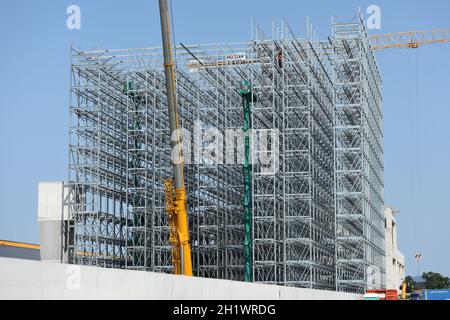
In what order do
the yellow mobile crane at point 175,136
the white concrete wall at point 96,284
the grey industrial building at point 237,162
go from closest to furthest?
the white concrete wall at point 96,284
the yellow mobile crane at point 175,136
the grey industrial building at point 237,162

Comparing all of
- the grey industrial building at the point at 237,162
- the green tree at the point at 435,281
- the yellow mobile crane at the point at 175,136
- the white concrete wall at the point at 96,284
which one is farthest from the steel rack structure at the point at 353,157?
the green tree at the point at 435,281

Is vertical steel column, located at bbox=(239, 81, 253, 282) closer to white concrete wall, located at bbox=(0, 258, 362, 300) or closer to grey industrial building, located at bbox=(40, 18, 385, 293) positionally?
grey industrial building, located at bbox=(40, 18, 385, 293)

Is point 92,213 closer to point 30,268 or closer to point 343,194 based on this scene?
point 343,194

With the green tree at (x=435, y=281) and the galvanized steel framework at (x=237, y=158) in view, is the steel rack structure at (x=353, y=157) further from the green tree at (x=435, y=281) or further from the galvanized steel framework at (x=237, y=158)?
the green tree at (x=435, y=281)

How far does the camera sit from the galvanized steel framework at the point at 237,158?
48.7m

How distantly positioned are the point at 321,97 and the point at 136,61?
13.7 metres

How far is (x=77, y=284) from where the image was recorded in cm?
1512

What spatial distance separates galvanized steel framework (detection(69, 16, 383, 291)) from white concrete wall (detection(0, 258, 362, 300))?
2539cm

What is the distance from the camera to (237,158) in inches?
2154

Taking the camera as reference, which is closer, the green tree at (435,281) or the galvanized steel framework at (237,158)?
the galvanized steel framework at (237,158)

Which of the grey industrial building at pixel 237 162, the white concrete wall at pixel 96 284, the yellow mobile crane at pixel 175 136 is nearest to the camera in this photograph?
the white concrete wall at pixel 96 284

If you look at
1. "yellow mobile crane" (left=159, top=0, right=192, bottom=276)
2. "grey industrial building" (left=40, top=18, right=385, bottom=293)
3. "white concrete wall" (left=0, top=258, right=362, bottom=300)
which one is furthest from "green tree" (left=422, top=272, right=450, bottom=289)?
"white concrete wall" (left=0, top=258, right=362, bottom=300)

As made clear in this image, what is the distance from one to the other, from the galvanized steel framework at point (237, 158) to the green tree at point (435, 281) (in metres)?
116
